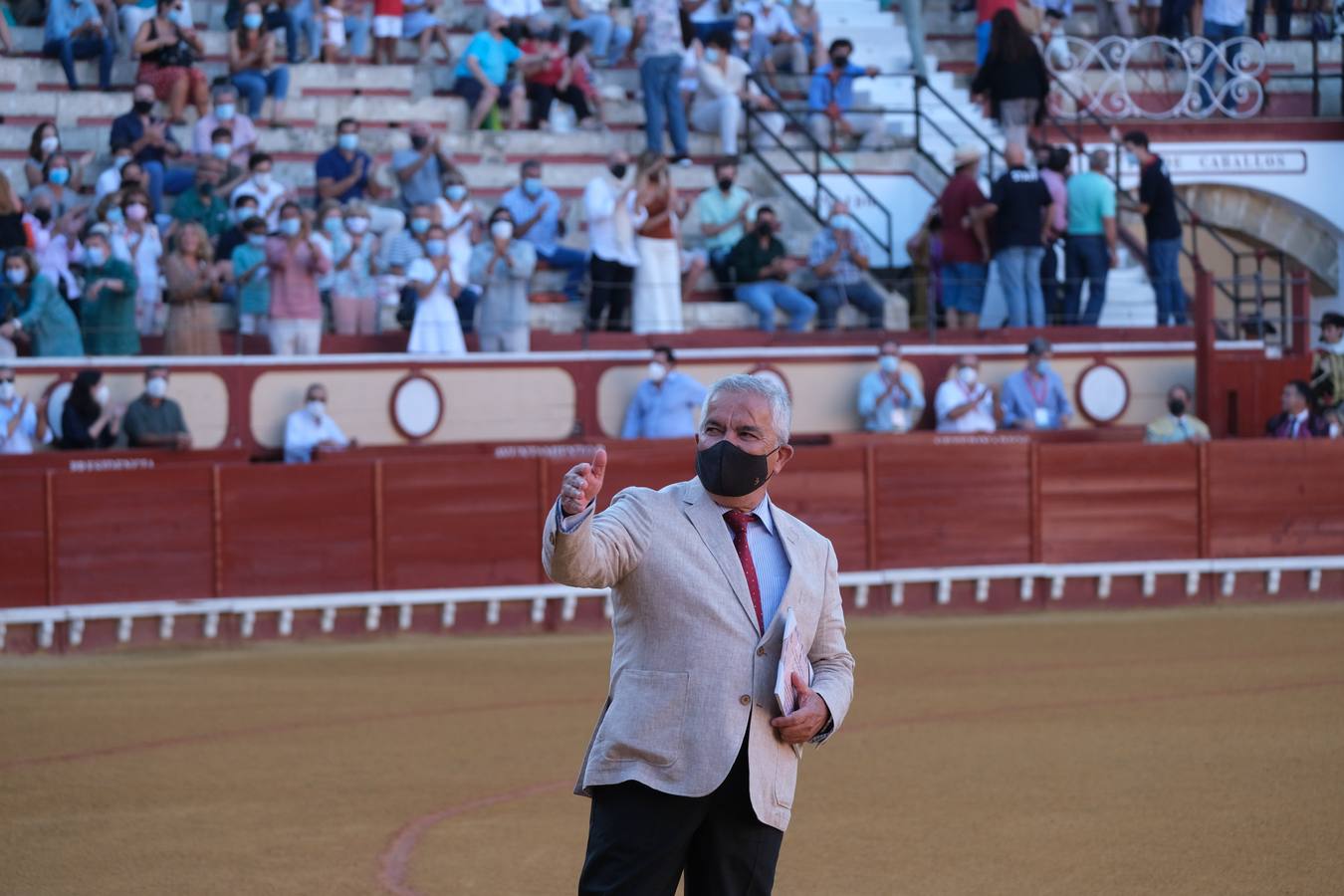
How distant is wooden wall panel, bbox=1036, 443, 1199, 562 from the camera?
1498 centimetres

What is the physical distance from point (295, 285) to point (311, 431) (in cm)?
105

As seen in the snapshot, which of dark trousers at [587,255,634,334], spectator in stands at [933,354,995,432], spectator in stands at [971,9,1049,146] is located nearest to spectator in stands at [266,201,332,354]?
dark trousers at [587,255,634,334]

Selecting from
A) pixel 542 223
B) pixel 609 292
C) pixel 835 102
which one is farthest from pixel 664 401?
pixel 835 102

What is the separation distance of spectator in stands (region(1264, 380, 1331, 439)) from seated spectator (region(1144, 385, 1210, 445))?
1.97 feet

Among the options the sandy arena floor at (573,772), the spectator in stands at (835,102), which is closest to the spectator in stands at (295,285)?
the sandy arena floor at (573,772)

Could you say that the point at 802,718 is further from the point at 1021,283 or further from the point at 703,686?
the point at 1021,283

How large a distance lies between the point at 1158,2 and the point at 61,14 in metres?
11.0

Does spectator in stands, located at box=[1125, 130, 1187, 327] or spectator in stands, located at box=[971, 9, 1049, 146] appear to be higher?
spectator in stands, located at box=[971, 9, 1049, 146]

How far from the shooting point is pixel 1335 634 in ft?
41.5

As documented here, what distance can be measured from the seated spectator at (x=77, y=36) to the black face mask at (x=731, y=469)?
14.4m

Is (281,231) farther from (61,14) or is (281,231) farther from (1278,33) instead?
(1278,33)

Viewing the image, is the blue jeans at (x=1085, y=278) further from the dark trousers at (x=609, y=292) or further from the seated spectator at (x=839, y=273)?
the dark trousers at (x=609, y=292)

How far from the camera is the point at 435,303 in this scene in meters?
14.6

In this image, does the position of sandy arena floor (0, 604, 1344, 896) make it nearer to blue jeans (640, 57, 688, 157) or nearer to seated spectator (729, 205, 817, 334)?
seated spectator (729, 205, 817, 334)
